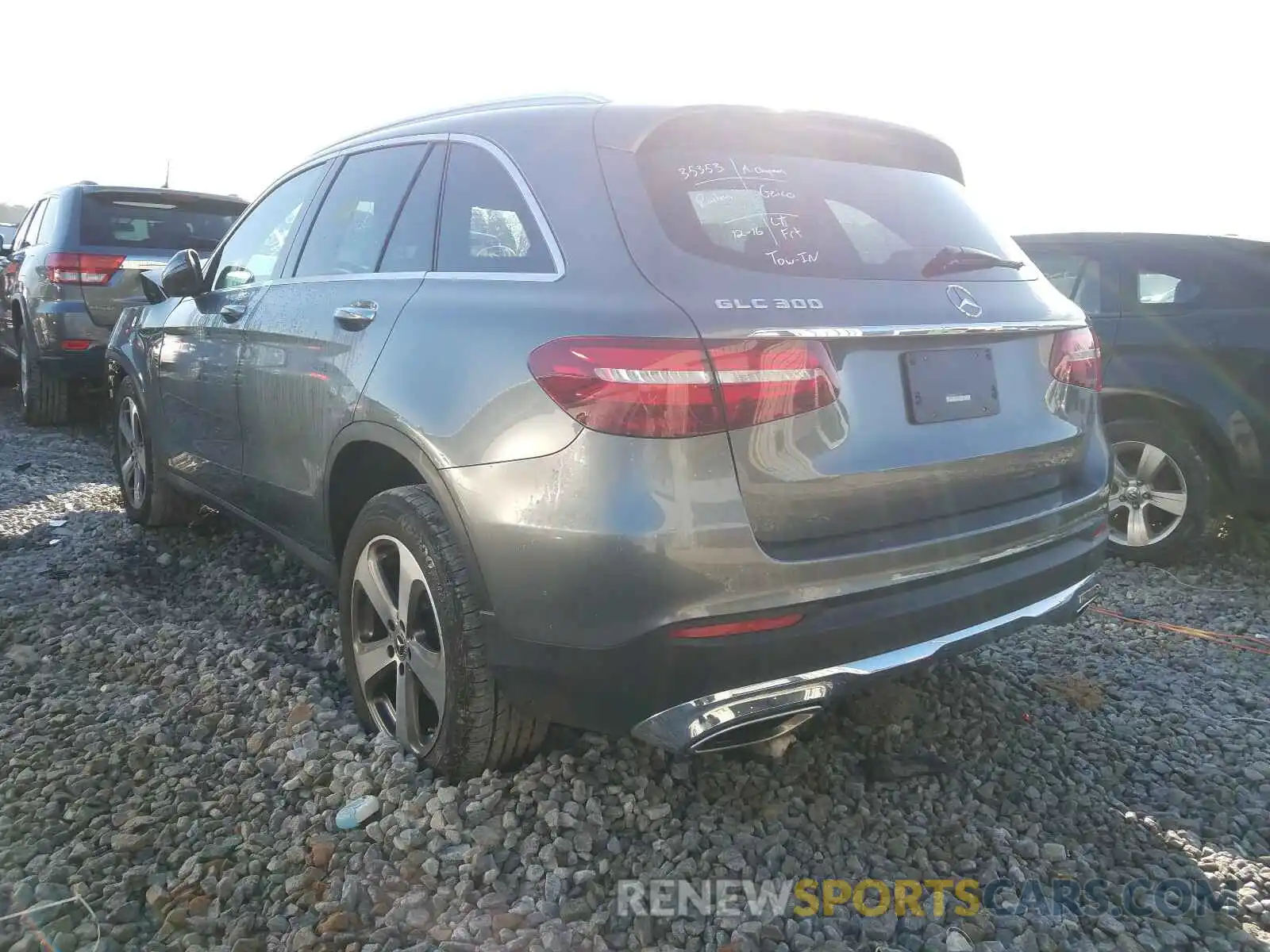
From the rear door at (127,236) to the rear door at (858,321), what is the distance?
18.2 feet

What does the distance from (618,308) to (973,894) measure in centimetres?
150

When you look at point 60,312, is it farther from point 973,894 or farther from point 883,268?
point 973,894

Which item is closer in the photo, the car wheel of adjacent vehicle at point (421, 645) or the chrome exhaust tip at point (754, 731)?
the chrome exhaust tip at point (754, 731)

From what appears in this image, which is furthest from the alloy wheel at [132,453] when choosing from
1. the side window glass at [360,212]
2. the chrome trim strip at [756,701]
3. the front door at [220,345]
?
the chrome trim strip at [756,701]

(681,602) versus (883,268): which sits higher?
(883,268)

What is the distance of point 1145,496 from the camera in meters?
4.87

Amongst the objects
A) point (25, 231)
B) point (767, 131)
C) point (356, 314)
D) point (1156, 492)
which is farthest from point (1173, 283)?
point (25, 231)

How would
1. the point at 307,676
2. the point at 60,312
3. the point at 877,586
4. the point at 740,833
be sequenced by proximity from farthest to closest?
the point at 60,312
the point at 307,676
the point at 740,833
the point at 877,586

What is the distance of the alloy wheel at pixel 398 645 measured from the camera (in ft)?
8.23

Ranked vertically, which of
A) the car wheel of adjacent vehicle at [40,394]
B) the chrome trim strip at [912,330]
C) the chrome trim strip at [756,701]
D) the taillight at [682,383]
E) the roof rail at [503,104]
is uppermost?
the roof rail at [503,104]

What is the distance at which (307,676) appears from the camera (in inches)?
128

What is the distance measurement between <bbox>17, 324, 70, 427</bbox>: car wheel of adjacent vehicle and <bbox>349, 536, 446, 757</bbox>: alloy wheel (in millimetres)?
5632

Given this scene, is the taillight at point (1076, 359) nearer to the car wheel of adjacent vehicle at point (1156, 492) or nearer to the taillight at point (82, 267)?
the car wheel of adjacent vehicle at point (1156, 492)

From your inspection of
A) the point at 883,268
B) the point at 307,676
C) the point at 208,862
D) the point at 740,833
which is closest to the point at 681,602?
the point at 740,833
